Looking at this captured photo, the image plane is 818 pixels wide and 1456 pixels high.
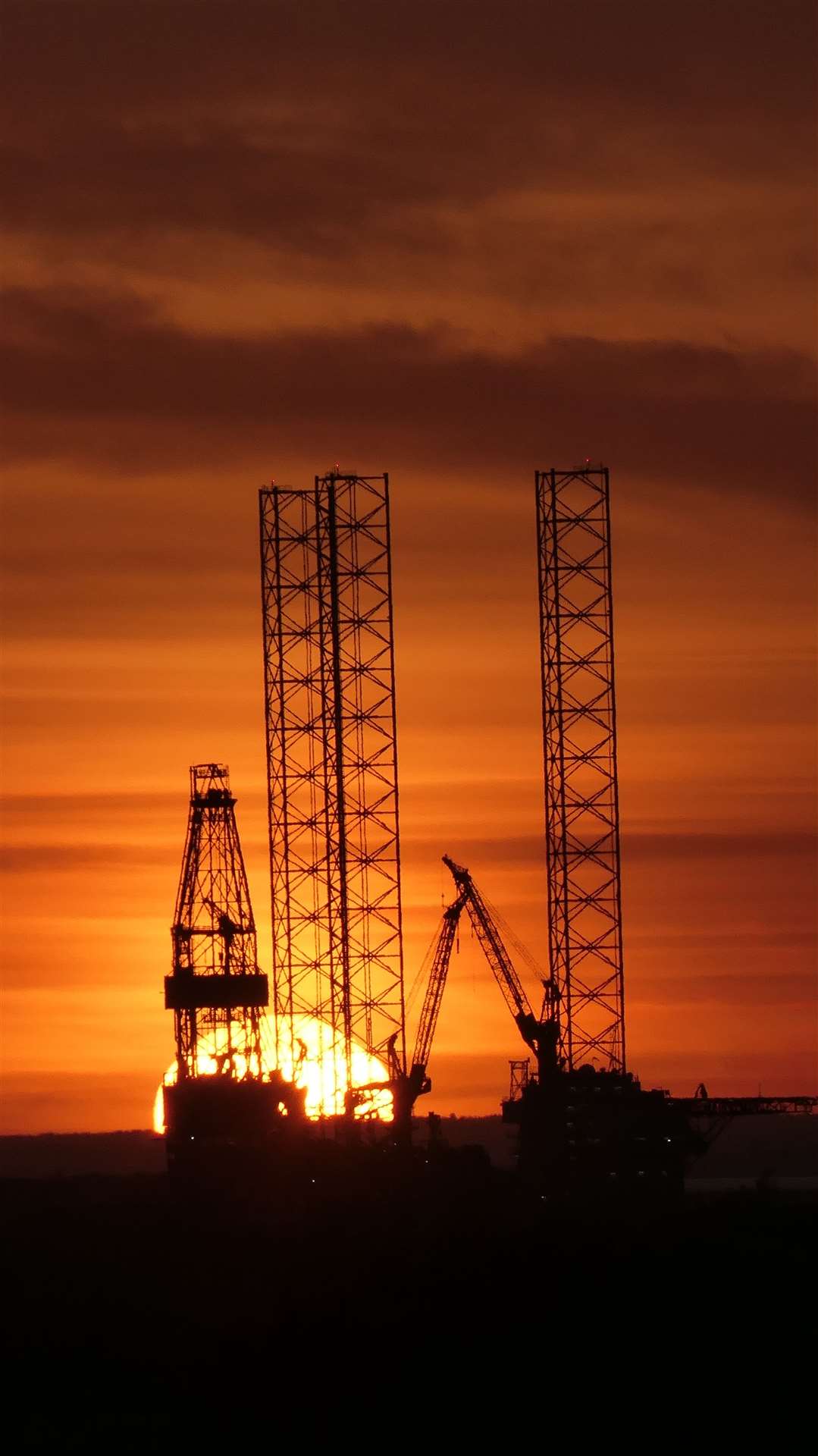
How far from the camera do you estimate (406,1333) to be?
175 ft

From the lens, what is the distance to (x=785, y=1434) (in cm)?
4562

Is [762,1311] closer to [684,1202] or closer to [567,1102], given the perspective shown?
[684,1202]

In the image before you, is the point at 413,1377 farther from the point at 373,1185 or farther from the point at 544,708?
the point at 544,708

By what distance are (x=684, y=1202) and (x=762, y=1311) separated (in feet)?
152

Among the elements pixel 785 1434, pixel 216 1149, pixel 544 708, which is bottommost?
pixel 785 1434

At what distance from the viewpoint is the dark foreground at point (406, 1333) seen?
46.8 meters

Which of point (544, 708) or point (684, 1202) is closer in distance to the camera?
point (684, 1202)

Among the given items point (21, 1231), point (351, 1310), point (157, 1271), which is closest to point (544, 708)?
point (21, 1231)

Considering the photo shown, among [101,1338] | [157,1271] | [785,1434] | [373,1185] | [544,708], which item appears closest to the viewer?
[785,1434]

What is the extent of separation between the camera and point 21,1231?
84312 mm

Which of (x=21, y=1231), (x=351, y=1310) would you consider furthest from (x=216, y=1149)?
(x=351, y=1310)

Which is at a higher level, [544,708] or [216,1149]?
[544,708]

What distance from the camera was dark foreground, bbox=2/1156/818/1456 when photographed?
153ft

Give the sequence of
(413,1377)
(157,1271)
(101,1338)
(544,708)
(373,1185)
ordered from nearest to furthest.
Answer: (413,1377) → (101,1338) → (157,1271) → (373,1185) → (544,708)
